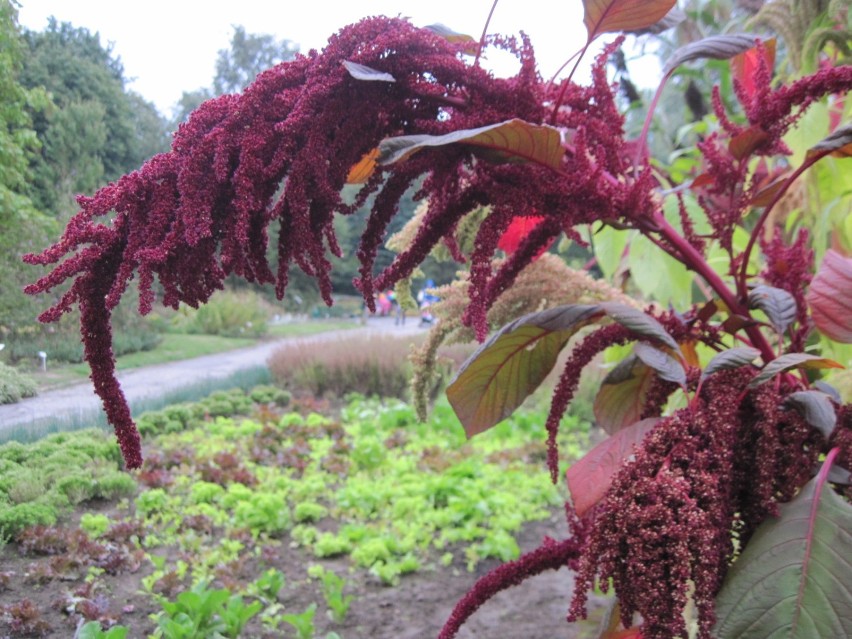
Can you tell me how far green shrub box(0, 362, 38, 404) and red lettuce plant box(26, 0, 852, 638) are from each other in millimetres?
158

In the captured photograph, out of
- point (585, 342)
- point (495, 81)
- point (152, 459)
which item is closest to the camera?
point (495, 81)

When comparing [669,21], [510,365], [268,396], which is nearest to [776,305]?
[510,365]

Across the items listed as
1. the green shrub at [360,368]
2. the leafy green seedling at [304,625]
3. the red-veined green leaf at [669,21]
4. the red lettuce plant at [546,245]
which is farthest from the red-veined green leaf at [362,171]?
the green shrub at [360,368]

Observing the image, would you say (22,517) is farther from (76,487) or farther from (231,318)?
(231,318)

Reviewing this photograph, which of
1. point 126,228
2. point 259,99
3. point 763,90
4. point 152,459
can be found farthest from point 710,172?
point 152,459

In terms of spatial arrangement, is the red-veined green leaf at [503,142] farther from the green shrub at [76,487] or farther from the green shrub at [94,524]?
the green shrub at [94,524]

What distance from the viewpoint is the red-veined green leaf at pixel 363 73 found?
0.52 m

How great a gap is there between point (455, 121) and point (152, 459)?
4.72 ft

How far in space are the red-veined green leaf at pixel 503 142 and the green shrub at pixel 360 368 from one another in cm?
428

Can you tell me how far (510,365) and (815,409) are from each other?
0.31 metres

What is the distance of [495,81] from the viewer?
63 cm

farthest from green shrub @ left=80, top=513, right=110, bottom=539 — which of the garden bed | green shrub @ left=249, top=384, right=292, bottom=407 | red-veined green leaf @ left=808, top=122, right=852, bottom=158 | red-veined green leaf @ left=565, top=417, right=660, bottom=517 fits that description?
green shrub @ left=249, top=384, right=292, bottom=407

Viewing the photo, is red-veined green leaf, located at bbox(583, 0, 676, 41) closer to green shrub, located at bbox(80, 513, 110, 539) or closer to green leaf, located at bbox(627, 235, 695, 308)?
green leaf, located at bbox(627, 235, 695, 308)

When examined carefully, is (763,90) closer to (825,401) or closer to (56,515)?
(825,401)
